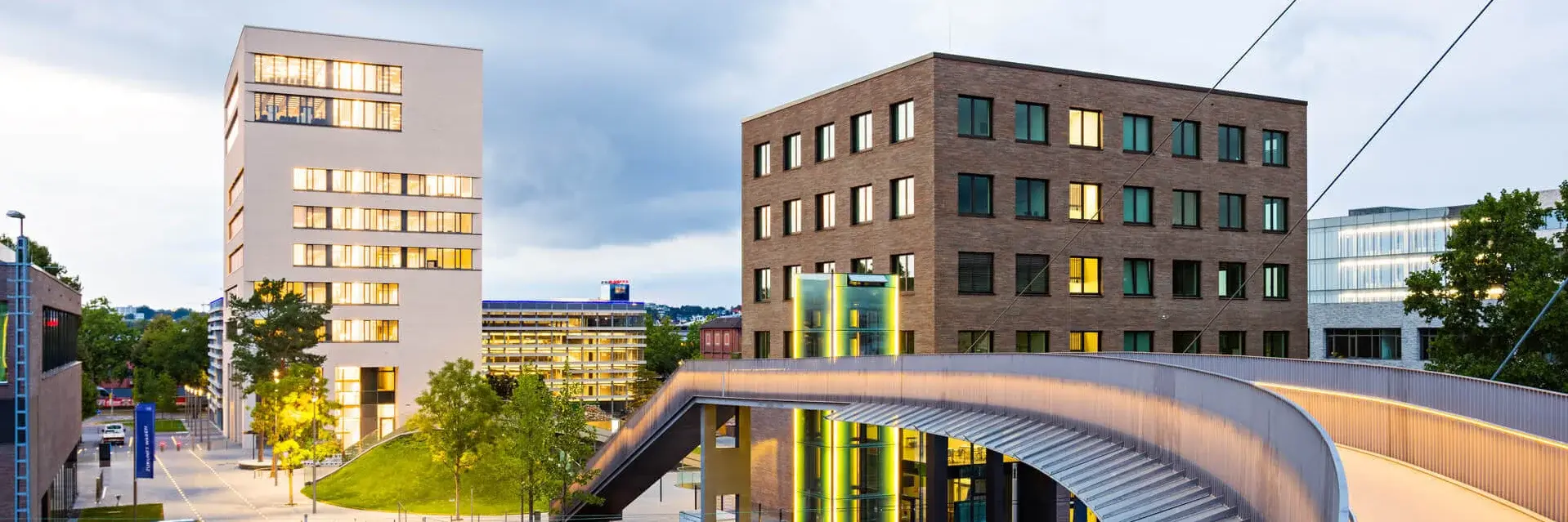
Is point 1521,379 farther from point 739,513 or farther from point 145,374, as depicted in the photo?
point 145,374

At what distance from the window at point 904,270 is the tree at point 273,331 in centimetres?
5423

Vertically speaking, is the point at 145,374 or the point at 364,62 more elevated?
the point at 364,62

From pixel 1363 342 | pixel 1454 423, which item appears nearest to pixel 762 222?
pixel 1454 423

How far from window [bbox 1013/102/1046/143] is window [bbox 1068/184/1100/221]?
261cm

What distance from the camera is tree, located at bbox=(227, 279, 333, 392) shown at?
297ft

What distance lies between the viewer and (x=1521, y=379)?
149 feet

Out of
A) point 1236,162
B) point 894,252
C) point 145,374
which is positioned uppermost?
point 1236,162

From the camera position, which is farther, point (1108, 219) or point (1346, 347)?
→ point (1346, 347)

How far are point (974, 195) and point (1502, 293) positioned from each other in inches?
767

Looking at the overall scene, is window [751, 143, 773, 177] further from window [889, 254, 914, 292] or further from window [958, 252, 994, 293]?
window [958, 252, 994, 293]

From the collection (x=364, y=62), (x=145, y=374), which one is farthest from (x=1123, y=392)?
(x=145, y=374)

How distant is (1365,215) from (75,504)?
108 metres

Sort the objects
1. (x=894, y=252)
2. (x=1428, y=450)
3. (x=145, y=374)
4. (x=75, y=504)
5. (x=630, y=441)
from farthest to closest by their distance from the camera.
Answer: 1. (x=145, y=374)
2. (x=75, y=504)
3. (x=894, y=252)
4. (x=630, y=441)
5. (x=1428, y=450)

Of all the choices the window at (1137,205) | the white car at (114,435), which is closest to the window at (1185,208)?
the window at (1137,205)
